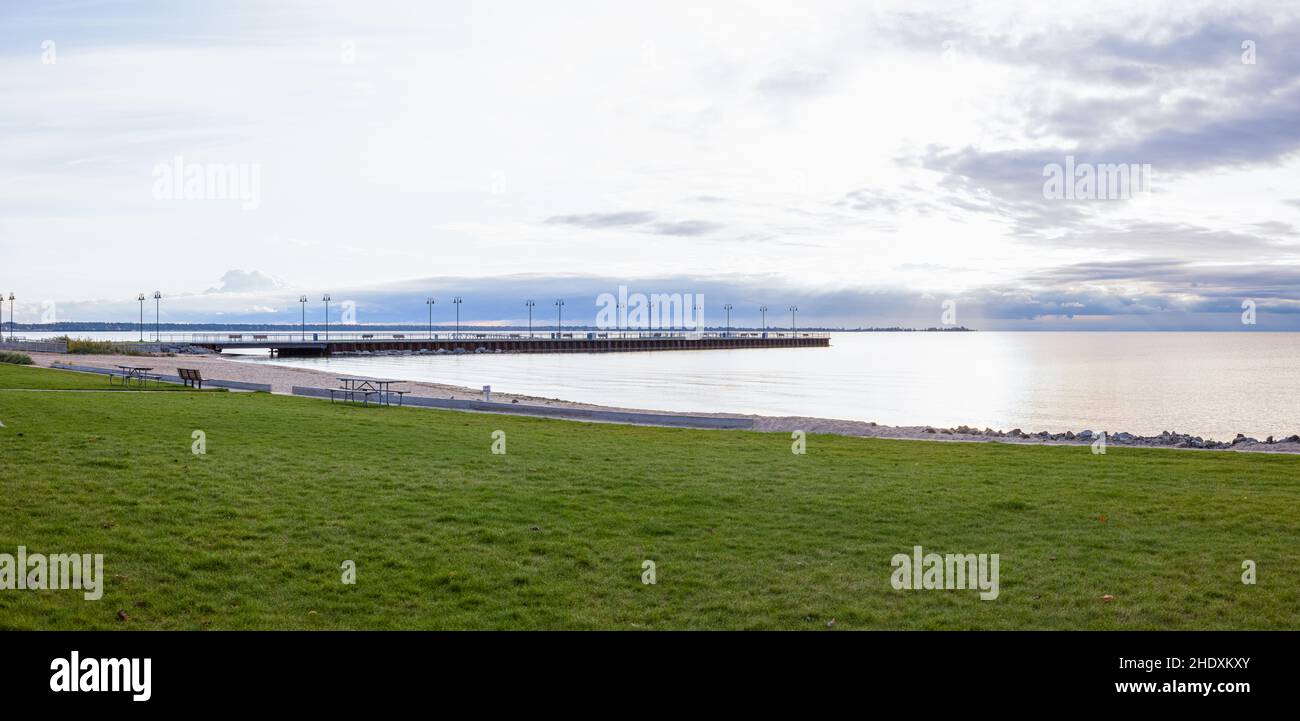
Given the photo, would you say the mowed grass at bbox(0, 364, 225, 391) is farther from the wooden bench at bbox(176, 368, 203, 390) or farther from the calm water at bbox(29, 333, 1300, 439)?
the calm water at bbox(29, 333, 1300, 439)

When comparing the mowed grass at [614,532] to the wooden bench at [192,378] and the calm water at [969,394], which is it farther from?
the calm water at [969,394]

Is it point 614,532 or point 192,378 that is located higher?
point 192,378

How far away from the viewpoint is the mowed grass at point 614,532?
26.1 ft

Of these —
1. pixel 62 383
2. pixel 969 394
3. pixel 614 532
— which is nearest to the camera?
pixel 614 532

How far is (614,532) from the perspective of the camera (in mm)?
10875

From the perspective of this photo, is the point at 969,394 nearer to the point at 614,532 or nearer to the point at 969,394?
the point at 969,394

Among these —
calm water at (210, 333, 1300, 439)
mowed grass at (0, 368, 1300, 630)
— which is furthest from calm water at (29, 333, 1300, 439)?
mowed grass at (0, 368, 1300, 630)

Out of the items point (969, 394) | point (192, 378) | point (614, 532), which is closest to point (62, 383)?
point (192, 378)

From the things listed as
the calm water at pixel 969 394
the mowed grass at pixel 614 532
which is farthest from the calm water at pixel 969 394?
the mowed grass at pixel 614 532

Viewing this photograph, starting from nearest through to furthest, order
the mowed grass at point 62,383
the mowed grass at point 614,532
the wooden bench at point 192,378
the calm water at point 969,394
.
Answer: the mowed grass at point 614,532 < the mowed grass at point 62,383 < the wooden bench at point 192,378 < the calm water at point 969,394

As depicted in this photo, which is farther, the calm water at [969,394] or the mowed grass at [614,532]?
the calm water at [969,394]
